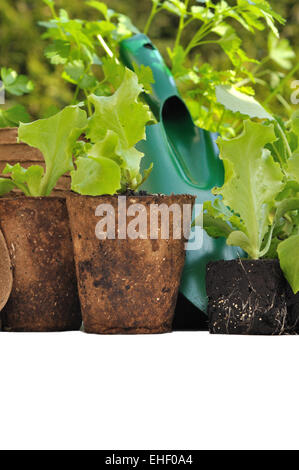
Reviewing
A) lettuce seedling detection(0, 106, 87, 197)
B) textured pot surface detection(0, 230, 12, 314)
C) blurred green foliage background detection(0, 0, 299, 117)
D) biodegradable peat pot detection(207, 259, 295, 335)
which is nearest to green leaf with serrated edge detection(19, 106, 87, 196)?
lettuce seedling detection(0, 106, 87, 197)

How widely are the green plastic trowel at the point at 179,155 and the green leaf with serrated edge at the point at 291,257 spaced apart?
13 cm

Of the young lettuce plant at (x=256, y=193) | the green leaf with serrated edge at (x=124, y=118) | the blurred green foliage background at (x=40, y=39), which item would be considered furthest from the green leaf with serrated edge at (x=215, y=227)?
the blurred green foliage background at (x=40, y=39)

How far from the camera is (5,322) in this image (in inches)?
27.0

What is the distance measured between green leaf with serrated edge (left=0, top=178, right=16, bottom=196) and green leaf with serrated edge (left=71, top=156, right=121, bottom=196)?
13 centimetres

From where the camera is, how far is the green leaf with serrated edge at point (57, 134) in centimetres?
61

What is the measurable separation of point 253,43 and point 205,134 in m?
0.91

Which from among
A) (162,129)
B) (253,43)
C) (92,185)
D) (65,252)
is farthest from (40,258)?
(253,43)

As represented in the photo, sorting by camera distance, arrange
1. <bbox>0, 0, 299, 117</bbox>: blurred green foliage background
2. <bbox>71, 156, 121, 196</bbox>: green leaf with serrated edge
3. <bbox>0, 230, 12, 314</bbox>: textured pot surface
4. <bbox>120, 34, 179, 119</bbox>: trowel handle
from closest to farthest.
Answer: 1. <bbox>71, 156, 121, 196</bbox>: green leaf with serrated edge
2. <bbox>0, 230, 12, 314</bbox>: textured pot surface
3. <bbox>120, 34, 179, 119</bbox>: trowel handle
4. <bbox>0, 0, 299, 117</bbox>: blurred green foliage background

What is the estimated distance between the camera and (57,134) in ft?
2.06

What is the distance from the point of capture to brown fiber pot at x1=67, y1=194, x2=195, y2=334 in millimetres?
590

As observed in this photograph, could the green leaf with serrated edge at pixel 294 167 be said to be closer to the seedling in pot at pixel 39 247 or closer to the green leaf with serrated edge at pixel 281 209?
Answer: the green leaf with serrated edge at pixel 281 209

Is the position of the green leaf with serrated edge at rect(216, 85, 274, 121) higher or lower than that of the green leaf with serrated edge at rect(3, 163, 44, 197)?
higher

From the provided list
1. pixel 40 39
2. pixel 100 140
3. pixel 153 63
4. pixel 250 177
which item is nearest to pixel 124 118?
pixel 100 140

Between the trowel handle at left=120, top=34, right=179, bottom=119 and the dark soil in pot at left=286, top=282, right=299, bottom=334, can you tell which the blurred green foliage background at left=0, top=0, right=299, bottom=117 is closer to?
the trowel handle at left=120, top=34, right=179, bottom=119
